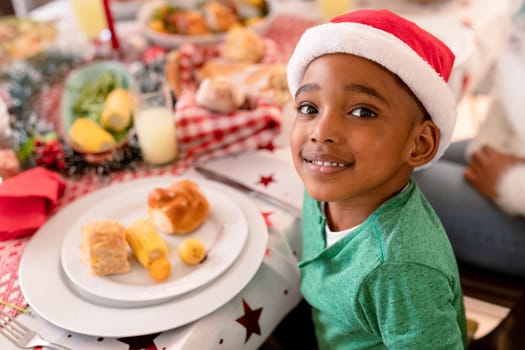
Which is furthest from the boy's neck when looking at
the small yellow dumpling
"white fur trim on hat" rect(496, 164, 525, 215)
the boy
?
"white fur trim on hat" rect(496, 164, 525, 215)

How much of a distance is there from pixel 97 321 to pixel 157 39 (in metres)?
1.00

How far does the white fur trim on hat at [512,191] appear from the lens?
1.07 m

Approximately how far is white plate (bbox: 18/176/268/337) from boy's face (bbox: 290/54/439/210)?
188 mm

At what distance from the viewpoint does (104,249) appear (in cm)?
75

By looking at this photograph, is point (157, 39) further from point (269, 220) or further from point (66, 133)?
point (269, 220)

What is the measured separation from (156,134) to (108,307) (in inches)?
16.3

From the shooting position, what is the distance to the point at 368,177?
66cm

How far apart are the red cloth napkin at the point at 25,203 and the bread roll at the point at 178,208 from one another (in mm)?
200

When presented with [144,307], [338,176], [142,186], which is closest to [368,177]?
[338,176]

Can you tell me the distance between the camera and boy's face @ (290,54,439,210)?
64cm

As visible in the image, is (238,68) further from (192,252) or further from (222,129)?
(192,252)

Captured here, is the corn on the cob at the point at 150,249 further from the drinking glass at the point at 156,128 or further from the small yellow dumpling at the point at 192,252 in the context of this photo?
the drinking glass at the point at 156,128

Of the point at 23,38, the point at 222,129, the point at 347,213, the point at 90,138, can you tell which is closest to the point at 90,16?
the point at 23,38

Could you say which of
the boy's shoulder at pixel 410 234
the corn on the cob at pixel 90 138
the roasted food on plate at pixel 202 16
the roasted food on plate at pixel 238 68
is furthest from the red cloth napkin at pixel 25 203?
the roasted food on plate at pixel 202 16
